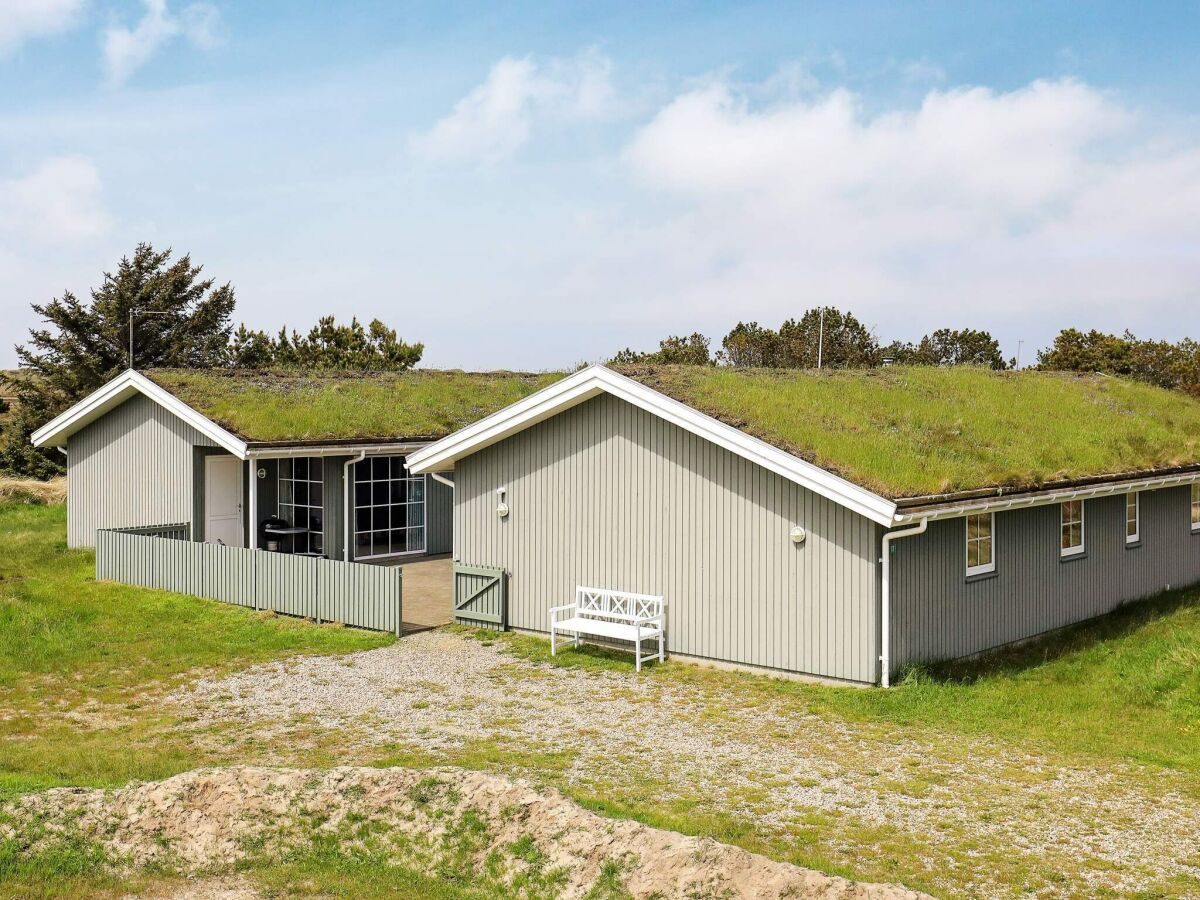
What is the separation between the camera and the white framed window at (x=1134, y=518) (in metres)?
18.3

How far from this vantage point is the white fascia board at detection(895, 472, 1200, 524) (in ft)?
40.6

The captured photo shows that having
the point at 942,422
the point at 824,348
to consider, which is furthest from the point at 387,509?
the point at 824,348

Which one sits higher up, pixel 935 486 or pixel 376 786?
pixel 935 486

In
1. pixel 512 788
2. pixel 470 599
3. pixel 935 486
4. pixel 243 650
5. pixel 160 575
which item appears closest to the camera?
pixel 512 788

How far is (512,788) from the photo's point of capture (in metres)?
8.32

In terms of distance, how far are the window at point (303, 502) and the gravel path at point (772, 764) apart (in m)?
8.08

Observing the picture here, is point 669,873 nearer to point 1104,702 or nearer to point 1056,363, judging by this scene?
point 1104,702

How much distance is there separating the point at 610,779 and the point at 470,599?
7.33 meters

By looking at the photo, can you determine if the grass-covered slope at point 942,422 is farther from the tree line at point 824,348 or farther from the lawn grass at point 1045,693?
the tree line at point 824,348

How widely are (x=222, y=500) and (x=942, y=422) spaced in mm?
14359

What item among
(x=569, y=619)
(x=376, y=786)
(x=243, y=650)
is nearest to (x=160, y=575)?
(x=243, y=650)

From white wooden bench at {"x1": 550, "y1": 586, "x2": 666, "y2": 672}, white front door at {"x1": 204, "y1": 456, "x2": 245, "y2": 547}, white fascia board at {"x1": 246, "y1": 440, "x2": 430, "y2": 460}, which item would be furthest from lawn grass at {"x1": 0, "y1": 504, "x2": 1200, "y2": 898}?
white front door at {"x1": 204, "y1": 456, "x2": 245, "y2": 547}

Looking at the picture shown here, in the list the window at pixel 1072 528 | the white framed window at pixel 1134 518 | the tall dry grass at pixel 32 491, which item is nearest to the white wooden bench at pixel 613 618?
the window at pixel 1072 528

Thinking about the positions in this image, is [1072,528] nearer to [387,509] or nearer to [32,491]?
[387,509]
